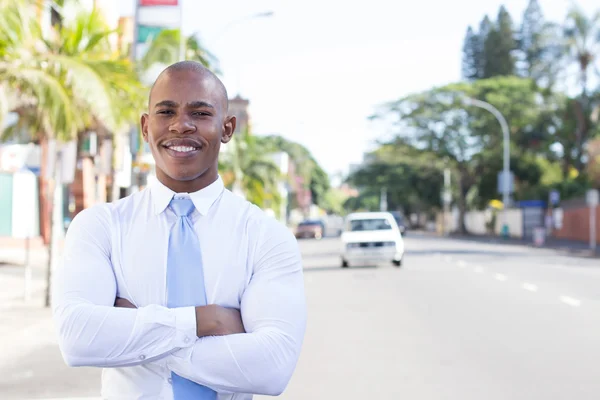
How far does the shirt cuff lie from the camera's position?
257 centimetres

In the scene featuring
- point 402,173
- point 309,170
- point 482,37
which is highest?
point 482,37

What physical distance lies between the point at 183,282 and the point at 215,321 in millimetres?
134

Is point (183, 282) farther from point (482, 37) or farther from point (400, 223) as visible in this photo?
point (482, 37)

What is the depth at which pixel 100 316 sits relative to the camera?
8.68 ft

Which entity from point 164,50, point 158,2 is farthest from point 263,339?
point 158,2

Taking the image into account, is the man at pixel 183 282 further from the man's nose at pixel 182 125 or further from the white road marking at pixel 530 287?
the white road marking at pixel 530 287

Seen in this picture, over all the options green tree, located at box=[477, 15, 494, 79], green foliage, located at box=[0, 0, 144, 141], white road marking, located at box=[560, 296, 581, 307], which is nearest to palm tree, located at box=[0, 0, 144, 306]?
green foliage, located at box=[0, 0, 144, 141]

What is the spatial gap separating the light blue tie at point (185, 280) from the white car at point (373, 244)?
2401 centimetres

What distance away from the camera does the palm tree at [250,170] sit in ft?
164

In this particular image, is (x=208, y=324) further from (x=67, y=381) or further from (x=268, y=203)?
(x=268, y=203)

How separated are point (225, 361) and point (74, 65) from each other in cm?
1337

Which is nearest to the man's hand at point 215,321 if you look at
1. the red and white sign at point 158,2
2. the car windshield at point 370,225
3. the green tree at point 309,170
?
the red and white sign at point 158,2

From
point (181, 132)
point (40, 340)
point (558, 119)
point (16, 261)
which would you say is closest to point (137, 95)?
point (40, 340)

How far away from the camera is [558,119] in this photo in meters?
69.6
